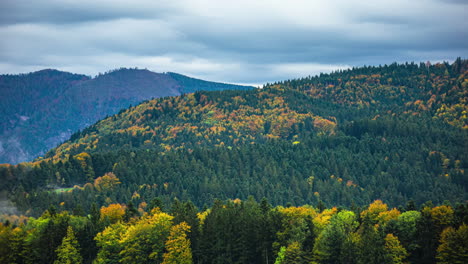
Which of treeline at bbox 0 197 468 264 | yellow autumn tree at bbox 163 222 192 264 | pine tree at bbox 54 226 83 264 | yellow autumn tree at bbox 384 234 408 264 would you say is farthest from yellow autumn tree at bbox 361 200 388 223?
pine tree at bbox 54 226 83 264

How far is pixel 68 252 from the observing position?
424 feet

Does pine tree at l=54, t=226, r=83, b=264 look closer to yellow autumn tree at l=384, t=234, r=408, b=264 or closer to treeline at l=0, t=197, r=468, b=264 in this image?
treeline at l=0, t=197, r=468, b=264

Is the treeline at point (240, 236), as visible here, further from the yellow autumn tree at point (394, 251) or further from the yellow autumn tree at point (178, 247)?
the yellow autumn tree at point (178, 247)

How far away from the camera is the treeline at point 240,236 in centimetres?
11069

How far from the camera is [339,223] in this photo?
121 meters

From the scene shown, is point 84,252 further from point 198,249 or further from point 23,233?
point 198,249

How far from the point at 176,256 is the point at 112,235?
1715cm

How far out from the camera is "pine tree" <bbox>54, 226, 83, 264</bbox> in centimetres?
12900

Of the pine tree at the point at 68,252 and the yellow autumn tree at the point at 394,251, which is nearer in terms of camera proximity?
the yellow autumn tree at the point at 394,251

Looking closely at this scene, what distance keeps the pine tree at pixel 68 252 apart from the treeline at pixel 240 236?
24 centimetres

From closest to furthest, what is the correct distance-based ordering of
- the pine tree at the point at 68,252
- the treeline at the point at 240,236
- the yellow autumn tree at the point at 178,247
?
the treeline at the point at 240,236, the yellow autumn tree at the point at 178,247, the pine tree at the point at 68,252

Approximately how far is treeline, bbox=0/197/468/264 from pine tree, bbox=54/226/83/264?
0.79ft

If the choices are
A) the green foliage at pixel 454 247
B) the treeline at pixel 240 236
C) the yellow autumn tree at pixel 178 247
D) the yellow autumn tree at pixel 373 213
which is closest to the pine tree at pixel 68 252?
the treeline at pixel 240 236

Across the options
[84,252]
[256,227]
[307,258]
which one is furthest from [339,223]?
[84,252]
